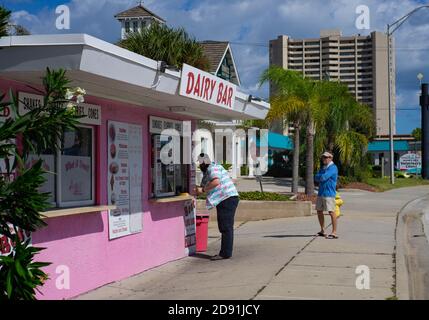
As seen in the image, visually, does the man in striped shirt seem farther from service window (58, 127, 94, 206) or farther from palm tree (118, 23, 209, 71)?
palm tree (118, 23, 209, 71)

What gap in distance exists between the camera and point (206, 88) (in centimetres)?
930

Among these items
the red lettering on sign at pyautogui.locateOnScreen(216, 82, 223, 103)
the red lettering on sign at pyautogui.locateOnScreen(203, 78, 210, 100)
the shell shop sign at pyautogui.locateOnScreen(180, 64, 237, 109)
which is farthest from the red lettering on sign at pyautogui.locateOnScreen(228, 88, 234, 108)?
the red lettering on sign at pyautogui.locateOnScreen(203, 78, 210, 100)

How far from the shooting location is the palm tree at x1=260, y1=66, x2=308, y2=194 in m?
23.1

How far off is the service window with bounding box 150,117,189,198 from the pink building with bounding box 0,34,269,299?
2 cm

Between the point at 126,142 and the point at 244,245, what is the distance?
4044mm

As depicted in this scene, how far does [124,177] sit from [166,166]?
184 cm

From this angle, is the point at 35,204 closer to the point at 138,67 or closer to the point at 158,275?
the point at 138,67

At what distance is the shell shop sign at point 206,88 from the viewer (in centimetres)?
858

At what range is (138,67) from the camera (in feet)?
23.9

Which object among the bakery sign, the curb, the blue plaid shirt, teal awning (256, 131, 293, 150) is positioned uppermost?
teal awning (256, 131, 293, 150)

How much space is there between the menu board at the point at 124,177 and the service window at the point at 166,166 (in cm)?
59

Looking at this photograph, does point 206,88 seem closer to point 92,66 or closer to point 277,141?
point 92,66

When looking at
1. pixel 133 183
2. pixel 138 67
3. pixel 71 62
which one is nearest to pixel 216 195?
pixel 133 183

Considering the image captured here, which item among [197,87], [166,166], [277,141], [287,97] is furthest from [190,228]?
[277,141]
